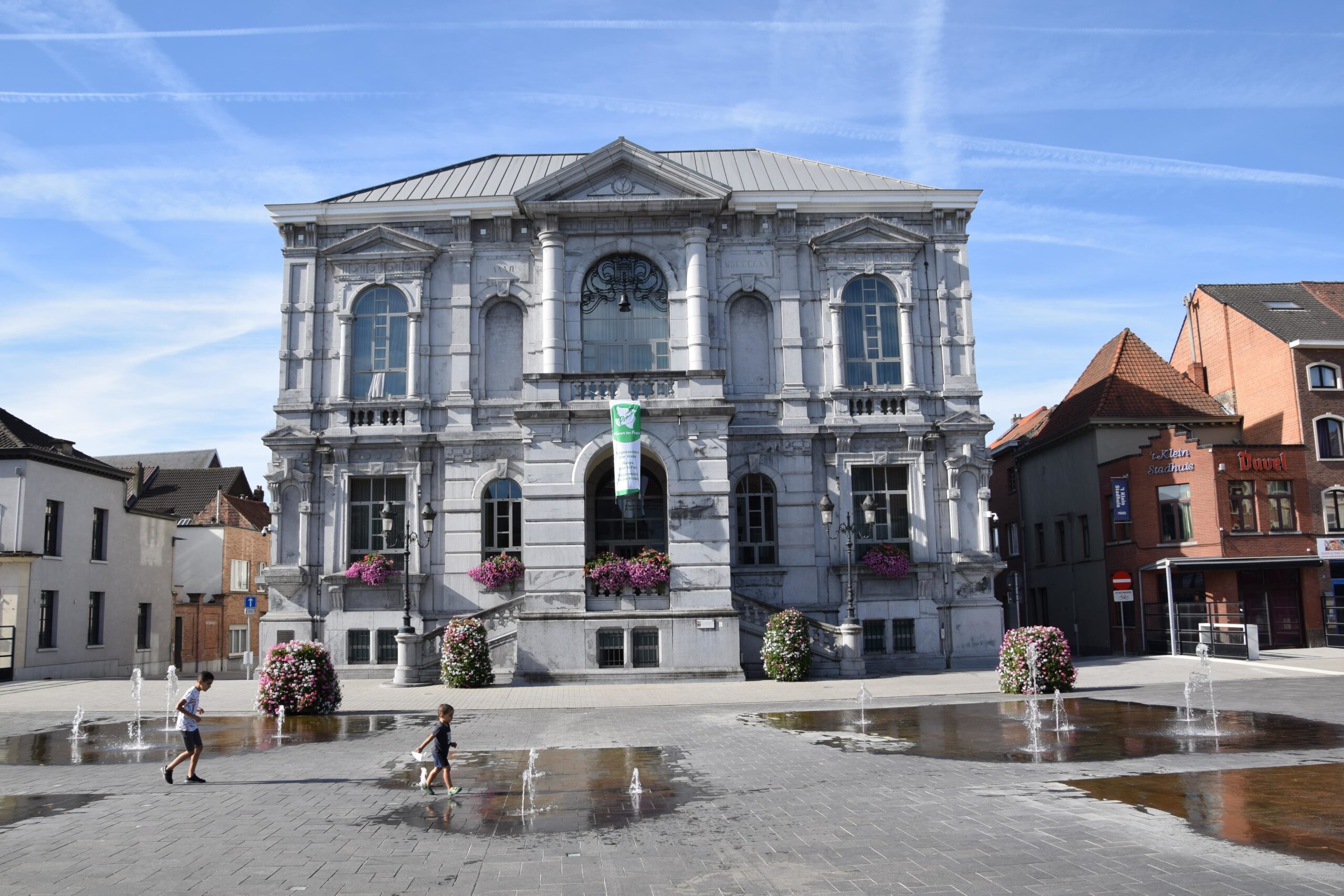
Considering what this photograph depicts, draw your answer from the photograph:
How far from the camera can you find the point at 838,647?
27.0 metres

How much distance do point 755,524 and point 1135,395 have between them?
18.0m

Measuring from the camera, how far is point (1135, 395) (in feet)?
128

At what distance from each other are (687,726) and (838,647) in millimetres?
10020

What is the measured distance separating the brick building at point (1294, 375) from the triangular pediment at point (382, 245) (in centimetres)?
2957

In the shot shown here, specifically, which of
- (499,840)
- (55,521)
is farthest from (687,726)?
(55,521)

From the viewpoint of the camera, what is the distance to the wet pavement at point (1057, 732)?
46.8ft

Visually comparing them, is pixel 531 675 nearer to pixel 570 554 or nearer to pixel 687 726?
pixel 570 554

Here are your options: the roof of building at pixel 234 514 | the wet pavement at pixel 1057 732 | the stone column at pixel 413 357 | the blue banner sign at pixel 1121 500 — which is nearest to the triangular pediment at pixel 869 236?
the stone column at pixel 413 357

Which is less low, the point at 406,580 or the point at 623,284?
the point at 623,284

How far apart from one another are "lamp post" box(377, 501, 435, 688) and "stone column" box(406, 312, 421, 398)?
340 cm

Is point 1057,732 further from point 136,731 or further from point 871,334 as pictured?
point 871,334

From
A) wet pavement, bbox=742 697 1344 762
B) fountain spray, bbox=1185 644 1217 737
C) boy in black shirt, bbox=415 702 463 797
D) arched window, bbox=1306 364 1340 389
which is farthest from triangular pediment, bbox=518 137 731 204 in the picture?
arched window, bbox=1306 364 1340 389

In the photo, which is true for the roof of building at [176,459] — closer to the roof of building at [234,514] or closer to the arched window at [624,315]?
the roof of building at [234,514]

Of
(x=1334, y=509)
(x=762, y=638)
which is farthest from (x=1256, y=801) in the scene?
(x=1334, y=509)
